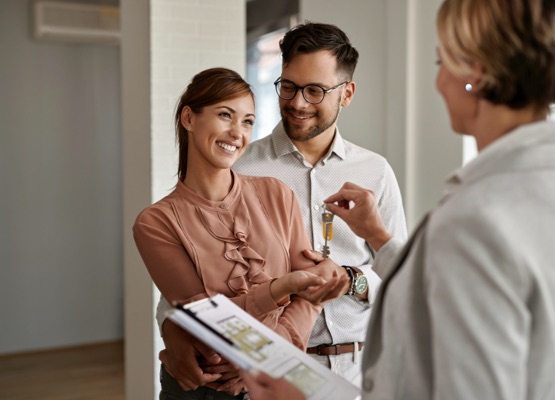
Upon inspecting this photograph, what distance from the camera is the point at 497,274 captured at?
0.95 metres

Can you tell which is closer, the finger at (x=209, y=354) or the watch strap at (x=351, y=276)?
the finger at (x=209, y=354)

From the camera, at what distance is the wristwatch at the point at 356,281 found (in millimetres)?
2102

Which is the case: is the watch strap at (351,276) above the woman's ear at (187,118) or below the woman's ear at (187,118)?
below

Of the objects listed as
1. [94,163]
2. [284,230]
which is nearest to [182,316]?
[284,230]

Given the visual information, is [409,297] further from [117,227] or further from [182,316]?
[117,227]

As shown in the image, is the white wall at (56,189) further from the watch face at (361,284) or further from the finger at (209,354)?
the finger at (209,354)

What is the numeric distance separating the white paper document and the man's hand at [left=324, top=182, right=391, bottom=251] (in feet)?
1.56

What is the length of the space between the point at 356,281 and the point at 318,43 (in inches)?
29.7

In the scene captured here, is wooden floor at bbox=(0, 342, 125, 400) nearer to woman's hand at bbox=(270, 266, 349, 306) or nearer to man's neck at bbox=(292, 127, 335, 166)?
man's neck at bbox=(292, 127, 335, 166)

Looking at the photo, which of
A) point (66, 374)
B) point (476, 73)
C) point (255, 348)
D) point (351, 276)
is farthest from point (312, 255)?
point (66, 374)

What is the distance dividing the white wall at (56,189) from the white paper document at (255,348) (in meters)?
4.87

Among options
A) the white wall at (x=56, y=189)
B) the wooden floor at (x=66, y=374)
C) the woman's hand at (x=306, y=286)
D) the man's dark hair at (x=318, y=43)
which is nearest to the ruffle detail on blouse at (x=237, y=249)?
the woman's hand at (x=306, y=286)

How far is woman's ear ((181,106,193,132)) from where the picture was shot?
1.97 meters

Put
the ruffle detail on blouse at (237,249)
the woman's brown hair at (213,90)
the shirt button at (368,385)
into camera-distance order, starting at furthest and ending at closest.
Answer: the woman's brown hair at (213,90) < the ruffle detail on blouse at (237,249) < the shirt button at (368,385)
